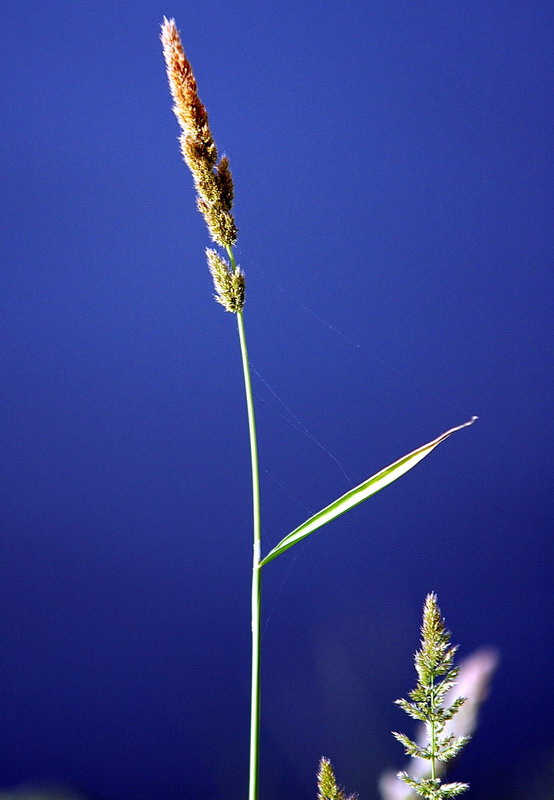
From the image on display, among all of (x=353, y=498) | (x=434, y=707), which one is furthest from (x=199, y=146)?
(x=434, y=707)

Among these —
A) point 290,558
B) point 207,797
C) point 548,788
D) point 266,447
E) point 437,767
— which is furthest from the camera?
point 266,447

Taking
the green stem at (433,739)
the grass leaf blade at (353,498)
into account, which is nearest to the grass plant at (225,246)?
the grass leaf blade at (353,498)

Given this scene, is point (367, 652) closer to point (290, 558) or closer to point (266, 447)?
point (290, 558)

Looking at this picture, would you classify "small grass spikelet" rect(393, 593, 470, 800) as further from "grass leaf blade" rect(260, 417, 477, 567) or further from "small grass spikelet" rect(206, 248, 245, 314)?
"small grass spikelet" rect(206, 248, 245, 314)

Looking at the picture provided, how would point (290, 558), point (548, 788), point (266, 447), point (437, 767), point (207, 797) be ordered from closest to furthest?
point (437, 767), point (548, 788), point (207, 797), point (290, 558), point (266, 447)

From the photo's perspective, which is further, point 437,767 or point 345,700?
point 345,700

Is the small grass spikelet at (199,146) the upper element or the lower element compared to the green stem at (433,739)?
upper

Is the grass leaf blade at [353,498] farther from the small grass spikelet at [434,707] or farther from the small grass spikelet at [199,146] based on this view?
the small grass spikelet at [199,146]

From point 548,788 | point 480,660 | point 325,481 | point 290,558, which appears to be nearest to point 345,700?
point 290,558
